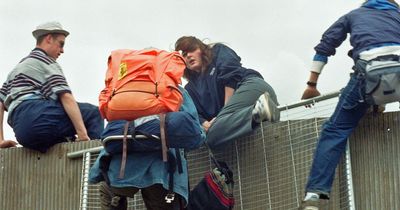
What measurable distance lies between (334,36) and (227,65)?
49.8 inches

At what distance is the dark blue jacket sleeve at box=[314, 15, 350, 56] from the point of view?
8.28 meters

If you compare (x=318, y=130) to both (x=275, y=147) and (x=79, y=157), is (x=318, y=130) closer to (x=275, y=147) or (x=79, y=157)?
(x=275, y=147)

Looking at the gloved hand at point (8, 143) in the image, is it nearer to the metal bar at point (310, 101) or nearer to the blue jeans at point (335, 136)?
the metal bar at point (310, 101)

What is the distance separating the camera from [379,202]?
8031 mm

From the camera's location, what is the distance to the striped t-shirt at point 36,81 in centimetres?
941

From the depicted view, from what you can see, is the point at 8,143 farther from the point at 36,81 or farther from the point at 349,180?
the point at 349,180

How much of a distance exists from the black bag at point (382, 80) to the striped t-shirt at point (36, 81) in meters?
3.11

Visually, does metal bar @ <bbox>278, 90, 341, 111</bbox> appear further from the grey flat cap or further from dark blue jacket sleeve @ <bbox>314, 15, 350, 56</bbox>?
the grey flat cap

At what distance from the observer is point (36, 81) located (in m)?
Answer: 9.45

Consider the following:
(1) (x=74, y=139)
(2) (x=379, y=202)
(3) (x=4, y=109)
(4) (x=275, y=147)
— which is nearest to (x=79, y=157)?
(1) (x=74, y=139)

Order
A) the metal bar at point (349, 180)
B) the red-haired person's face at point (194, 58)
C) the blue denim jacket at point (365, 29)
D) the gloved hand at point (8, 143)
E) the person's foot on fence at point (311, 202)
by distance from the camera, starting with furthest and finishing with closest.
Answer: the gloved hand at point (8, 143) < the red-haired person's face at point (194, 58) < the metal bar at point (349, 180) < the blue denim jacket at point (365, 29) < the person's foot on fence at point (311, 202)

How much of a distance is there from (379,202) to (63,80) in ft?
10.7

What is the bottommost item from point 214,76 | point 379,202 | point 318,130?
point 379,202

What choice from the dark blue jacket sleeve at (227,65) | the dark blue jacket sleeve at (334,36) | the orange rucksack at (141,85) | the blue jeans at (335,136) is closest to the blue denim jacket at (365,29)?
the dark blue jacket sleeve at (334,36)
